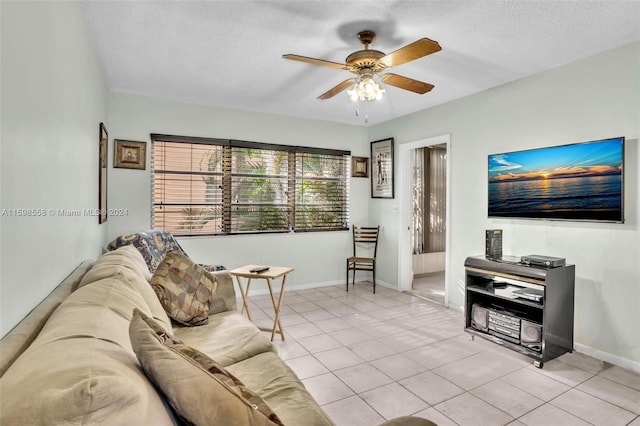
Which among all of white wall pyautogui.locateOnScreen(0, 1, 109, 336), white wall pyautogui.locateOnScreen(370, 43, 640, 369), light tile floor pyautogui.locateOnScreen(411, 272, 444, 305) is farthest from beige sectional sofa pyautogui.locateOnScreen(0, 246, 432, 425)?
light tile floor pyautogui.locateOnScreen(411, 272, 444, 305)

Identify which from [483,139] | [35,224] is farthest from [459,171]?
[35,224]

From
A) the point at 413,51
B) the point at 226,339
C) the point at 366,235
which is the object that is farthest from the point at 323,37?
the point at 366,235

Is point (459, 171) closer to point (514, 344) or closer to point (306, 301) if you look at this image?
point (514, 344)

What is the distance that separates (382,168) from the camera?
5.56 meters

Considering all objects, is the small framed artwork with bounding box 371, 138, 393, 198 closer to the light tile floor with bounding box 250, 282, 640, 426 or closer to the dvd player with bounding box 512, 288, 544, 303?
the light tile floor with bounding box 250, 282, 640, 426

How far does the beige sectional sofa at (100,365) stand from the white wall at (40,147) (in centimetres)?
14

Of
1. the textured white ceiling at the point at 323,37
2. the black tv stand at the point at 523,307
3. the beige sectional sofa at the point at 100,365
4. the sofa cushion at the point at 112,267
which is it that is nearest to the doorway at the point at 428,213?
the textured white ceiling at the point at 323,37

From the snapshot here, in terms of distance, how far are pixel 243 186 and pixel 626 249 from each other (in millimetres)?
4145

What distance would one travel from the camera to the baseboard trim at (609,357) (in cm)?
278

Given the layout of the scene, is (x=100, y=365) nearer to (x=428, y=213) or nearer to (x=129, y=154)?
(x=129, y=154)

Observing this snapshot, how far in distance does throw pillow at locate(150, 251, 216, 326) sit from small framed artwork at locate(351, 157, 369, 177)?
12.0 feet

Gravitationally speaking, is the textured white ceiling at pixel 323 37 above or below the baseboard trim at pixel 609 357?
above

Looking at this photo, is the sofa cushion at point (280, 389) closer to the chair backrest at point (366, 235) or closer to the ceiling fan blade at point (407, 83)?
the ceiling fan blade at point (407, 83)

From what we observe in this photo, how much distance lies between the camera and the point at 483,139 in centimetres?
397
